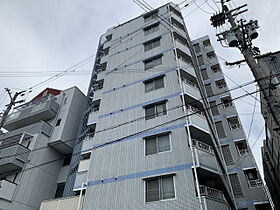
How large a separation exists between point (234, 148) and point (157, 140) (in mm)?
9836

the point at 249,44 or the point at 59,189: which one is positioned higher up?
the point at 249,44

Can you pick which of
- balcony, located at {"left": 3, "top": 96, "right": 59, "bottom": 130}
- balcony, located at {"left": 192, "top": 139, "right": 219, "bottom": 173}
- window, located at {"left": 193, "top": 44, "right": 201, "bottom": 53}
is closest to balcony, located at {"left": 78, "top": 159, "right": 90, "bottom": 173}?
balcony, located at {"left": 192, "top": 139, "right": 219, "bottom": 173}

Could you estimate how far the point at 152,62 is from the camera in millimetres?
19156

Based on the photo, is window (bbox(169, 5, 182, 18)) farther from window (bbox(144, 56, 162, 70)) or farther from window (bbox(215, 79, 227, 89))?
window (bbox(215, 79, 227, 89))

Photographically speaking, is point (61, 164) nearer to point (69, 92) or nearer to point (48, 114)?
point (48, 114)

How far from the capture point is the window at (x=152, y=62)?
61.7 ft

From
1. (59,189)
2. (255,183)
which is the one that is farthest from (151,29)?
(59,189)

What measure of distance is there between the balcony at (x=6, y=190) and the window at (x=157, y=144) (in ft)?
39.8

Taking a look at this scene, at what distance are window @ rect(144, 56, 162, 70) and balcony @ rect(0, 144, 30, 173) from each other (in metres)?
13.9

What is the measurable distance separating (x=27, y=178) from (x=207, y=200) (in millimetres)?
15816

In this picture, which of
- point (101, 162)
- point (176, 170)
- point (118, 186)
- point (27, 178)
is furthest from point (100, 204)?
point (27, 178)

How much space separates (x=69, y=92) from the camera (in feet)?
84.4

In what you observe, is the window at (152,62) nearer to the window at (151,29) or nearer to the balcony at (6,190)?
the window at (151,29)

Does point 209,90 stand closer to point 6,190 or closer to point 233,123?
point 233,123
